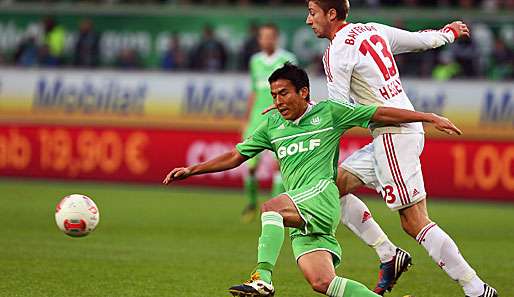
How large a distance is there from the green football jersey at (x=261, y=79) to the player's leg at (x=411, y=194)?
6867mm

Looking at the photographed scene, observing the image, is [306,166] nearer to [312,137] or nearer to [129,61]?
[312,137]

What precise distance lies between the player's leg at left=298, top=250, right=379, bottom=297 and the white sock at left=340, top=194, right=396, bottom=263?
4.23 ft

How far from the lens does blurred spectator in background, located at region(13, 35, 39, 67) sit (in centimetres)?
2225

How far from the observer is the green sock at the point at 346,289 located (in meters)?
6.61

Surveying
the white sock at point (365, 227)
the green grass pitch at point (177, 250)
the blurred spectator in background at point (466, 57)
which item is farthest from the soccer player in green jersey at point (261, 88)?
the white sock at point (365, 227)

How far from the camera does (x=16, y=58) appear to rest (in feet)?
73.3

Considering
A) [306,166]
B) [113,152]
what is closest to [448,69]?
[113,152]

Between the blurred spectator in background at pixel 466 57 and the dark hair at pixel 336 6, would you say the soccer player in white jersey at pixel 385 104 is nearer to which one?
the dark hair at pixel 336 6

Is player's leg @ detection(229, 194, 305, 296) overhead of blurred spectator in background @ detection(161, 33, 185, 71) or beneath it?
beneath

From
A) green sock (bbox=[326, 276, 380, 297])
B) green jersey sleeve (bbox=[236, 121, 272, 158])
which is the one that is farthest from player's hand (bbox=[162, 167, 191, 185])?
green sock (bbox=[326, 276, 380, 297])

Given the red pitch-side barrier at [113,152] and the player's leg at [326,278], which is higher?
the player's leg at [326,278]

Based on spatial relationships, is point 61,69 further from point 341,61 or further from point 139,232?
point 341,61

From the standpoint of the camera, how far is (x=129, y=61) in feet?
71.1

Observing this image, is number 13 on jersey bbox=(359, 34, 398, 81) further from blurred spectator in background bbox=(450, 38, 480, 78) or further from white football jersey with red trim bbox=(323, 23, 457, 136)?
blurred spectator in background bbox=(450, 38, 480, 78)
